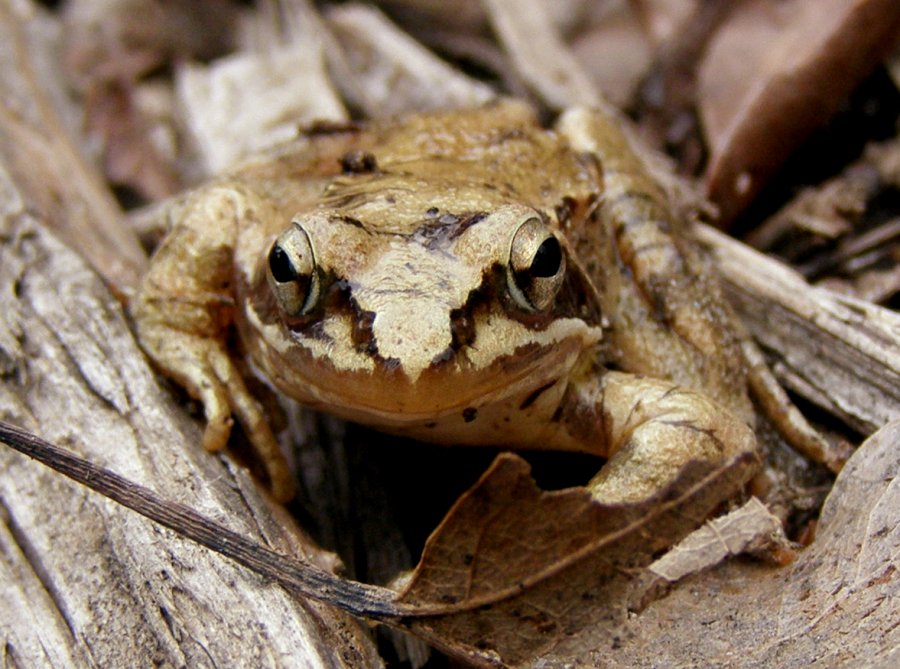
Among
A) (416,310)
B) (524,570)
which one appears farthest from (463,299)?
(524,570)

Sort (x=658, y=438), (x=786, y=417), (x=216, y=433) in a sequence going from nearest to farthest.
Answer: (x=658, y=438) → (x=216, y=433) → (x=786, y=417)

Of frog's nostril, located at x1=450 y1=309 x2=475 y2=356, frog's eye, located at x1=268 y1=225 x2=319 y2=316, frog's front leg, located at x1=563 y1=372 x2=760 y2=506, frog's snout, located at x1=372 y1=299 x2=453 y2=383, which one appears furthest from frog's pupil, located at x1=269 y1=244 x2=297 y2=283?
frog's front leg, located at x1=563 y1=372 x2=760 y2=506

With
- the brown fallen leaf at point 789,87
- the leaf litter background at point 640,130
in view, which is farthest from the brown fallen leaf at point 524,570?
the brown fallen leaf at point 789,87

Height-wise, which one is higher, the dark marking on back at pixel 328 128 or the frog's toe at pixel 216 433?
the dark marking on back at pixel 328 128

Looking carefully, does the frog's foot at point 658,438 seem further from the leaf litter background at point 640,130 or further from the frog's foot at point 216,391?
the frog's foot at point 216,391

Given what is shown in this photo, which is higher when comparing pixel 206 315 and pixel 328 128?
pixel 328 128

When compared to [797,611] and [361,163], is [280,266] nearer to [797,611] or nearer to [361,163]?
[361,163]
